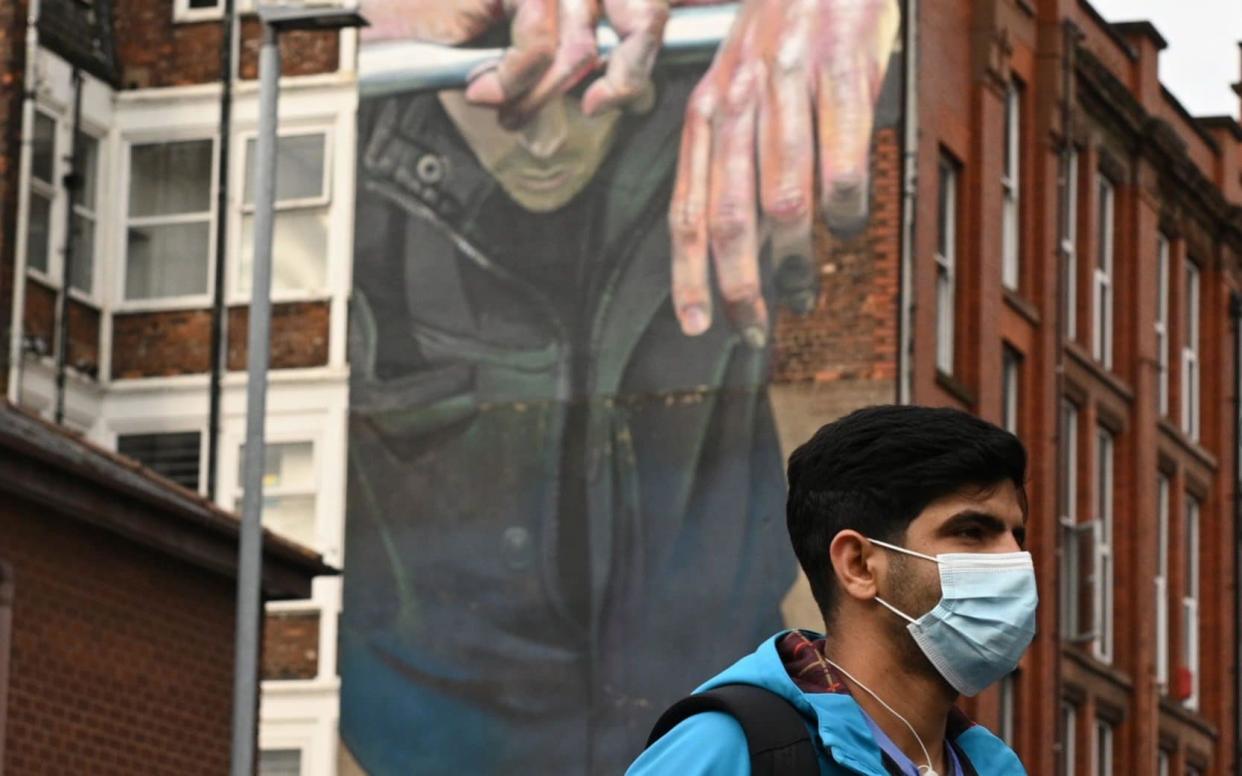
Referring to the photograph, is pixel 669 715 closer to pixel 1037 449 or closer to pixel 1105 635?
pixel 1037 449

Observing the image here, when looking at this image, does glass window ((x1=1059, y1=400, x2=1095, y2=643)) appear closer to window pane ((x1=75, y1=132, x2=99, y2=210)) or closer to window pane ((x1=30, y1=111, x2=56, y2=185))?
window pane ((x1=75, y1=132, x2=99, y2=210))

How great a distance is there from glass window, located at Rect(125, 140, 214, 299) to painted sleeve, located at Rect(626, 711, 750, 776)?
3332 centimetres

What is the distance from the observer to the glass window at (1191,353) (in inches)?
1889

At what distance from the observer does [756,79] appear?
3491 centimetres

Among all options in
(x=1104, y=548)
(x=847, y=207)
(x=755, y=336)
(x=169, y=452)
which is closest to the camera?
(x=847, y=207)

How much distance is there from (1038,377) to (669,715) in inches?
1392

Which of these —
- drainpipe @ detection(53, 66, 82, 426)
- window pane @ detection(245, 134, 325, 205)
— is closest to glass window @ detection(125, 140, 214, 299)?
window pane @ detection(245, 134, 325, 205)

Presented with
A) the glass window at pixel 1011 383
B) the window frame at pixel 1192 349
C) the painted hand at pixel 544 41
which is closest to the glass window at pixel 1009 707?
the glass window at pixel 1011 383

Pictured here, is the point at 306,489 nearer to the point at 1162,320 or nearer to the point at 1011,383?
the point at 1011,383

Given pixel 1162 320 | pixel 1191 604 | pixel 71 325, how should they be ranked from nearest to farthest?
pixel 71 325, pixel 1162 320, pixel 1191 604

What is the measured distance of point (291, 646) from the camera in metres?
36.3

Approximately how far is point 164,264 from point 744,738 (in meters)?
33.7

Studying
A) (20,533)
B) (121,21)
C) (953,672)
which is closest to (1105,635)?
(121,21)

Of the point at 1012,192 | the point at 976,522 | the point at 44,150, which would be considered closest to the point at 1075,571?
the point at 1012,192
